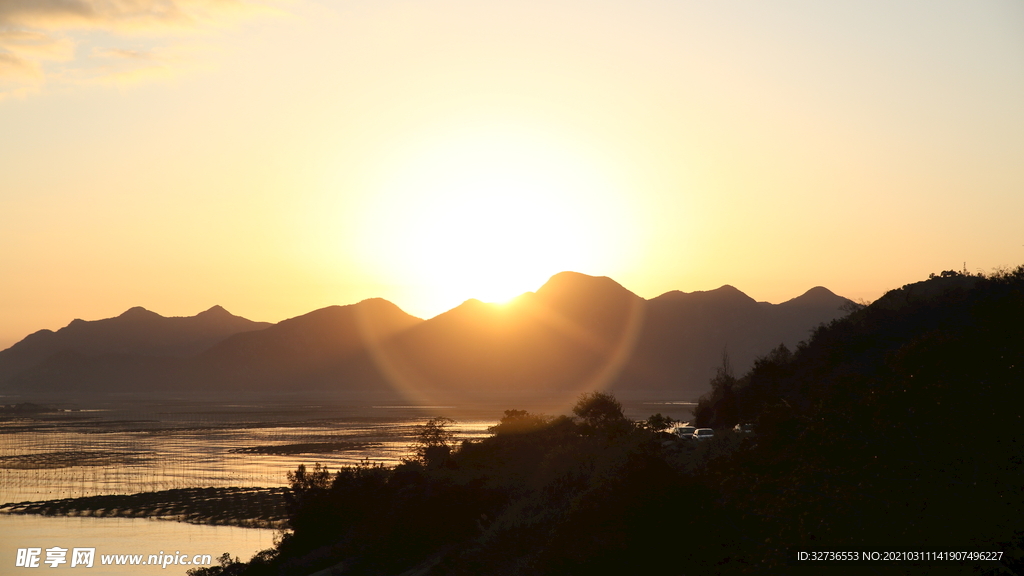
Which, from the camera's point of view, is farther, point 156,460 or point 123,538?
point 156,460

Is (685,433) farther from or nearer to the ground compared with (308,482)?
farther from the ground

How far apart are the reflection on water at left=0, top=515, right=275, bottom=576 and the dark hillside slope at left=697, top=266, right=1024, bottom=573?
41668 mm

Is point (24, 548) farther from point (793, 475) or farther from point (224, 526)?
point (793, 475)

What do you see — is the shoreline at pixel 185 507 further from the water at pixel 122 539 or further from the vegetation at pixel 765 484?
the vegetation at pixel 765 484

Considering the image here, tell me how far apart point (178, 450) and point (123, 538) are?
2174 inches

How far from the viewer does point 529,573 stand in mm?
32875

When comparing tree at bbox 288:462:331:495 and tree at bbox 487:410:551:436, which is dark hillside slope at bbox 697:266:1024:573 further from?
tree at bbox 487:410:551:436

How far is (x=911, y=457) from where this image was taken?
61.2ft

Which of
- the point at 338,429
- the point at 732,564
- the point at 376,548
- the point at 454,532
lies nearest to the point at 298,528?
the point at 376,548

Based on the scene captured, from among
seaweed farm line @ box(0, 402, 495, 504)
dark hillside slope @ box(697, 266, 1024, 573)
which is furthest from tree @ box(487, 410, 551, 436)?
dark hillside slope @ box(697, 266, 1024, 573)

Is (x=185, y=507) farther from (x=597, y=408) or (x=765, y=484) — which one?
(x=765, y=484)

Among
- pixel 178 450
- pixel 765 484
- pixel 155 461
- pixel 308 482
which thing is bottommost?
pixel 155 461

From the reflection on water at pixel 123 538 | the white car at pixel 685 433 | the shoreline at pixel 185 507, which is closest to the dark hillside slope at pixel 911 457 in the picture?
the reflection on water at pixel 123 538

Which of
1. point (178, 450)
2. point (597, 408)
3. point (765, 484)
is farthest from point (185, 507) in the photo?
point (765, 484)
